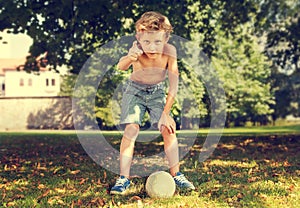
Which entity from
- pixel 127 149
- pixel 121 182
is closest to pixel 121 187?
pixel 121 182

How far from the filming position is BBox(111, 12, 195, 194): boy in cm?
575

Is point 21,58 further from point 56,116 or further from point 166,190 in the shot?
point 166,190

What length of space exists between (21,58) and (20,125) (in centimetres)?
4452

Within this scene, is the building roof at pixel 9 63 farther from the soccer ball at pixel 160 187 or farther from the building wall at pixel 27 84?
the soccer ball at pixel 160 187

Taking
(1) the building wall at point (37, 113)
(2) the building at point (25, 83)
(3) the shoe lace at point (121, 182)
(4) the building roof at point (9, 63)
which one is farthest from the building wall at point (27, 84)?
(3) the shoe lace at point (121, 182)

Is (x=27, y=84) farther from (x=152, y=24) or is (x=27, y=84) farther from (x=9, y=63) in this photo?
(x=152, y=24)

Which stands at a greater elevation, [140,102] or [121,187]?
[140,102]

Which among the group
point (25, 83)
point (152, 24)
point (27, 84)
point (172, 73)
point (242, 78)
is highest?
point (25, 83)

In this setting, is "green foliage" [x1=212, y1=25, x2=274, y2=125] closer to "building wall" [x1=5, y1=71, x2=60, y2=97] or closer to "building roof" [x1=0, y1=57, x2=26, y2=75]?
"building wall" [x1=5, y1=71, x2=60, y2=97]

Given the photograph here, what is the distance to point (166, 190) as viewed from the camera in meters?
5.30

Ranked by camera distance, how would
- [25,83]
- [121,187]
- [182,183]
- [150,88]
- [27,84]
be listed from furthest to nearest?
[27,84]
[25,83]
[150,88]
[182,183]
[121,187]

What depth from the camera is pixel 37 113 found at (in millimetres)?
40219

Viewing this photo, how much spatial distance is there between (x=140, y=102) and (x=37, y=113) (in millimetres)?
35870

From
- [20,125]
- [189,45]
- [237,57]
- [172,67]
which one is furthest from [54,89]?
[172,67]
